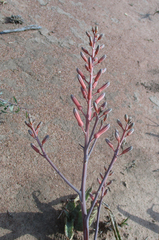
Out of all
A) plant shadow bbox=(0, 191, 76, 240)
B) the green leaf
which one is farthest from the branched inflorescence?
plant shadow bbox=(0, 191, 76, 240)

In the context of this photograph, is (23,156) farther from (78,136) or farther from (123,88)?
(123,88)

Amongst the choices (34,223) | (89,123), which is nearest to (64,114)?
(34,223)

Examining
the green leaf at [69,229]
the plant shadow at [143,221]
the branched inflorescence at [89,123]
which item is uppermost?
the branched inflorescence at [89,123]

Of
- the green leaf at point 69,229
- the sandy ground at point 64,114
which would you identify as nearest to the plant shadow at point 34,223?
the sandy ground at point 64,114

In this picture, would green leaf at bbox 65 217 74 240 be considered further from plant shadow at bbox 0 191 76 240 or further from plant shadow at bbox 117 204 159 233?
plant shadow at bbox 117 204 159 233

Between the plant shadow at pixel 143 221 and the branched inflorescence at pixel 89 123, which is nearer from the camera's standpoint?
the branched inflorescence at pixel 89 123

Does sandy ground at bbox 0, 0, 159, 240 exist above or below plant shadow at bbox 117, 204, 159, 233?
above

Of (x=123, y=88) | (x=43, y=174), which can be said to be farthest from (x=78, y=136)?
(x=123, y=88)

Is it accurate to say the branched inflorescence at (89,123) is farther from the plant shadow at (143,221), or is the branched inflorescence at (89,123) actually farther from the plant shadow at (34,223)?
the plant shadow at (143,221)
